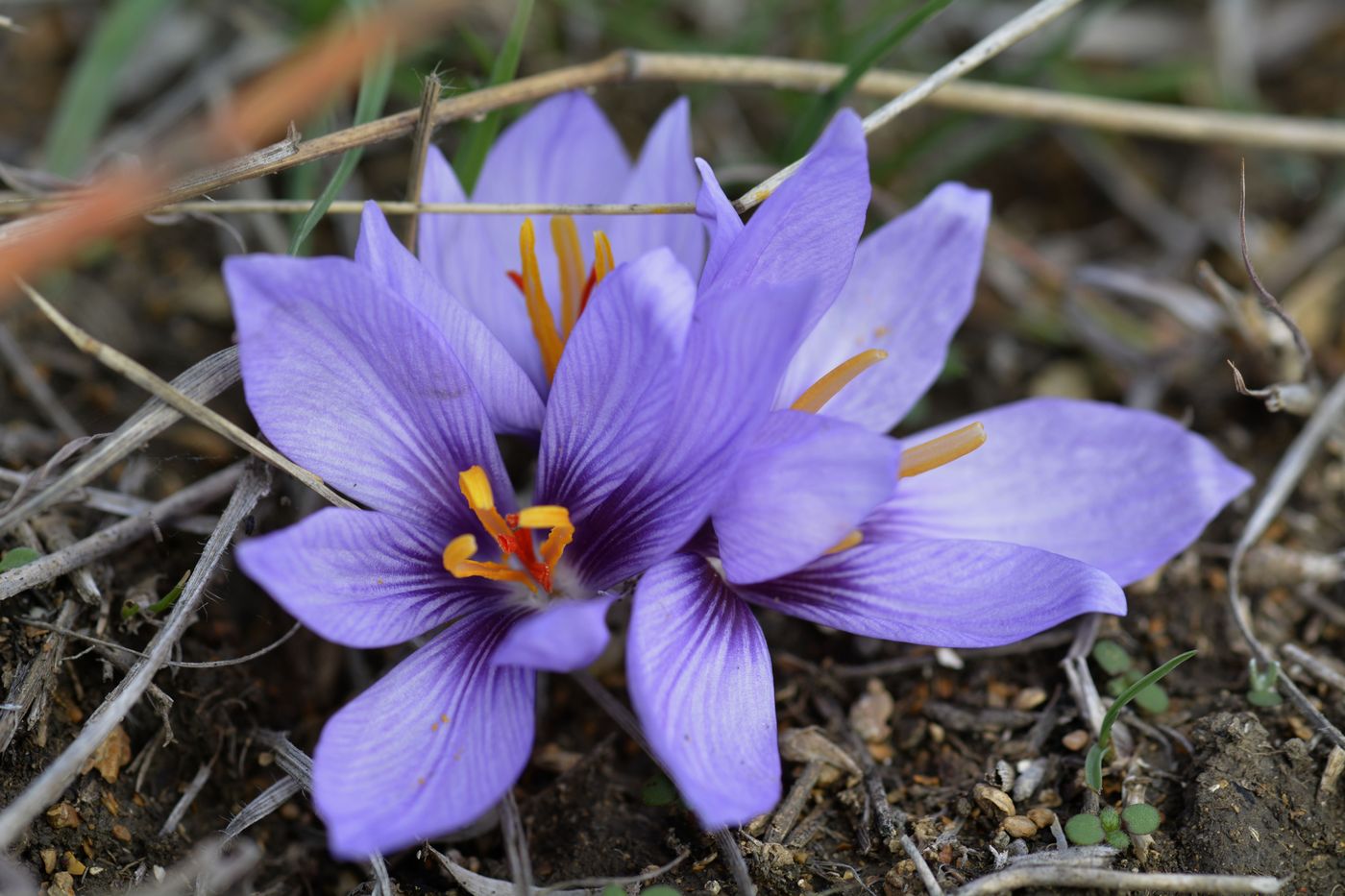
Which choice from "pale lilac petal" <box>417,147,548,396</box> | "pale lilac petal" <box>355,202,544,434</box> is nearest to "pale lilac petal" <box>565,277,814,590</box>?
"pale lilac petal" <box>355,202,544,434</box>

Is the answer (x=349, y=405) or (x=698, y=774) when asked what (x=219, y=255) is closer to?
(x=349, y=405)

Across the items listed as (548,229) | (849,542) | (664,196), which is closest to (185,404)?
(548,229)

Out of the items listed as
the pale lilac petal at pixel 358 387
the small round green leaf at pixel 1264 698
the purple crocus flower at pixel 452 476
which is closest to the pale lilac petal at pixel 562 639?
the purple crocus flower at pixel 452 476

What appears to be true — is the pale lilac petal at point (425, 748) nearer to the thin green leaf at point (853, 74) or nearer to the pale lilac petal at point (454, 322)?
the pale lilac petal at point (454, 322)

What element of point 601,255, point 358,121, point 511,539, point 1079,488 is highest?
point 358,121

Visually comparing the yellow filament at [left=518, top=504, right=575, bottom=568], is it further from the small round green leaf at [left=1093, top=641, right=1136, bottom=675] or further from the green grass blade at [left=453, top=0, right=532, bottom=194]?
the small round green leaf at [left=1093, top=641, right=1136, bottom=675]

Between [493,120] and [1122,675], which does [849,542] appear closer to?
[1122,675]
